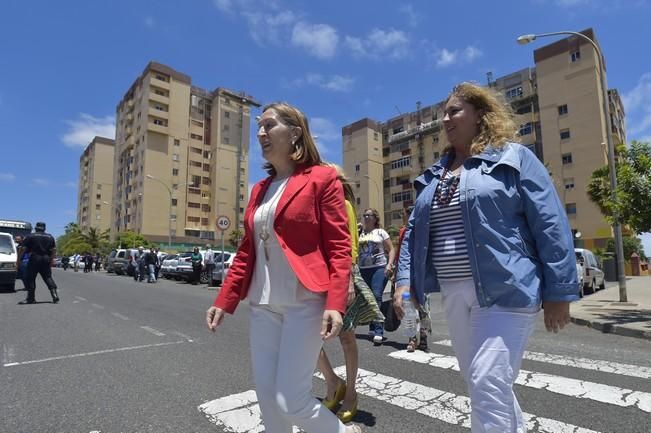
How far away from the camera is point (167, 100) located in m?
71.7

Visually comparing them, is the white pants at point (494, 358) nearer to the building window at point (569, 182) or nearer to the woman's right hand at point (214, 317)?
the woman's right hand at point (214, 317)

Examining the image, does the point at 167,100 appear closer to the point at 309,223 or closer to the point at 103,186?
the point at 103,186

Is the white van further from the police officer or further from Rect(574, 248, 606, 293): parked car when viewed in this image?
Rect(574, 248, 606, 293): parked car

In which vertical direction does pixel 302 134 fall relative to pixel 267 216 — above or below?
above

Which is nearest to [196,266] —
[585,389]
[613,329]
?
[613,329]

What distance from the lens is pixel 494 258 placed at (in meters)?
1.93

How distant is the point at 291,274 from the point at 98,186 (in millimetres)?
111828

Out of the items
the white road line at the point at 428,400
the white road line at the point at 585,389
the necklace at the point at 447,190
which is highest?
the necklace at the point at 447,190

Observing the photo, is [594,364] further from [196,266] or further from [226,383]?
[196,266]

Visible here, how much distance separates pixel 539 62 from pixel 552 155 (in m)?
10.4

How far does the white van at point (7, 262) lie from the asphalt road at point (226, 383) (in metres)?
6.98

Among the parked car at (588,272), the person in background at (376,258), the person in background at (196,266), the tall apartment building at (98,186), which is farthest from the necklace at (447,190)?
the tall apartment building at (98,186)

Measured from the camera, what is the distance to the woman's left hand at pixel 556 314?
74.6 inches

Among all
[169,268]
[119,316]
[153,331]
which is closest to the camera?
[153,331]
